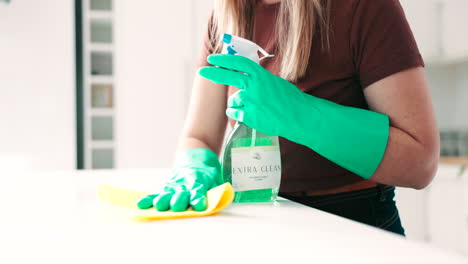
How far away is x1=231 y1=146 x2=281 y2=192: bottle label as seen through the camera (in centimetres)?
65

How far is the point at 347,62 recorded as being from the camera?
2.77 ft

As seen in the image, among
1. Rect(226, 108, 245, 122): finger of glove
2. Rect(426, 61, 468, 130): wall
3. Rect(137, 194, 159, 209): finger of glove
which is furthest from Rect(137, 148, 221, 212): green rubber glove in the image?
Rect(426, 61, 468, 130): wall

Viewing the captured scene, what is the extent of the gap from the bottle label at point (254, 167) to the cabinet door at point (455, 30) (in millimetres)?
2390

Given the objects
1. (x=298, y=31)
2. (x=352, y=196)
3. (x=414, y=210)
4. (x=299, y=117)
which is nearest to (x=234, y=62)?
(x=299, y=117)

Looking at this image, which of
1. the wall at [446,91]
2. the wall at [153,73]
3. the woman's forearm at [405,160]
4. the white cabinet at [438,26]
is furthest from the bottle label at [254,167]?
the wall at [446,91]

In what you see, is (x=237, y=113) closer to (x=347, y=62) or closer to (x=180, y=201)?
(x=180, y=201)

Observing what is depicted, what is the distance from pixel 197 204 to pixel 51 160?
7.93ft

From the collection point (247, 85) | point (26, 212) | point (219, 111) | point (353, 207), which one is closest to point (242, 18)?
point (219, 111)

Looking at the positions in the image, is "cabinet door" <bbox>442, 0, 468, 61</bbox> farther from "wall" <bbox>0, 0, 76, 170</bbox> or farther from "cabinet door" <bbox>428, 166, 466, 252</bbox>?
"wall" <bbox>0, 0, 76, 170</bbox>

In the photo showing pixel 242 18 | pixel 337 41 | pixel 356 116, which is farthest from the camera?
pixel 242 18

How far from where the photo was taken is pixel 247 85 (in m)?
0.69

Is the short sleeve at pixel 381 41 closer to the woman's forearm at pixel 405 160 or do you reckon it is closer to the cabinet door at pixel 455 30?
the woman's forearm at pixel 405 160

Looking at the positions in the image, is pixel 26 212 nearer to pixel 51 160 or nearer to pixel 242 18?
pixel 242 18

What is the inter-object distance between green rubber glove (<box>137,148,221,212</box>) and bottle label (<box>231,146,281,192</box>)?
6 cm
